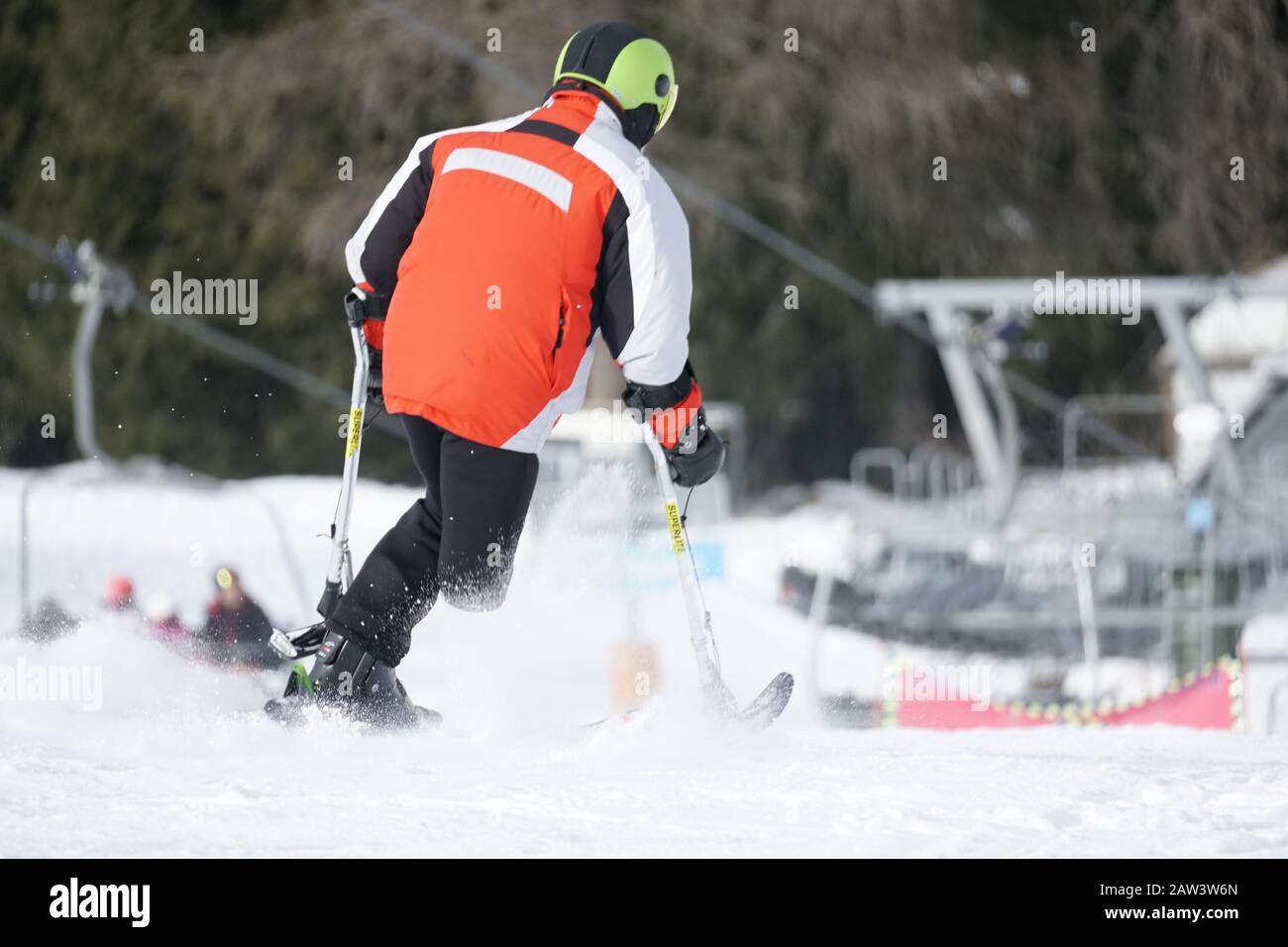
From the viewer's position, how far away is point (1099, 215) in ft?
52.9

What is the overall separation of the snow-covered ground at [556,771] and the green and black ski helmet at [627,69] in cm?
131

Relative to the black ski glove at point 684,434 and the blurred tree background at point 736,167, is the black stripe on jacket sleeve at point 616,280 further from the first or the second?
the blurred tree background at point 736,167

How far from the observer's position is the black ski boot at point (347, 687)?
3.88m

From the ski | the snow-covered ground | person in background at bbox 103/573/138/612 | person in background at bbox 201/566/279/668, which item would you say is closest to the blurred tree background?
person in background at bbox 103/573/138/612

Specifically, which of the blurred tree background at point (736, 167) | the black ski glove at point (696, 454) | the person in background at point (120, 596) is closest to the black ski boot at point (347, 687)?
the black ski glove at point (696, 454)

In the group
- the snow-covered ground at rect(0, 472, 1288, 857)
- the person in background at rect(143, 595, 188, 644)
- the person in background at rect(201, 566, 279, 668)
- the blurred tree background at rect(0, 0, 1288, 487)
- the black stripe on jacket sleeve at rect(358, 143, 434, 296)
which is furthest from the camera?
the blurred tree background at rect(0, 0, 1288, 487)

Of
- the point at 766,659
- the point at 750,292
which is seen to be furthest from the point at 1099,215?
the point at 766,659

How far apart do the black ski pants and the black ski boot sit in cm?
3

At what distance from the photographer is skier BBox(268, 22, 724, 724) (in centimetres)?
374

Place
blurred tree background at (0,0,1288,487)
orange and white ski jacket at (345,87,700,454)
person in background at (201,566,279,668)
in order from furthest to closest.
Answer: blurred tree background at (0,0,1288,487)
person in background at (201,566,279,668)
orange and white ski jacket at (345,87,700,454)

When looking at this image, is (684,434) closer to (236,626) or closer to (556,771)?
(556,771)

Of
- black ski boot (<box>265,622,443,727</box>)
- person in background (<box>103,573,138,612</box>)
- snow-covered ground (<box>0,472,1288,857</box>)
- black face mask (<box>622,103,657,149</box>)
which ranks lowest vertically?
snow-covered ground (<box>0,472,1288,857</box>)

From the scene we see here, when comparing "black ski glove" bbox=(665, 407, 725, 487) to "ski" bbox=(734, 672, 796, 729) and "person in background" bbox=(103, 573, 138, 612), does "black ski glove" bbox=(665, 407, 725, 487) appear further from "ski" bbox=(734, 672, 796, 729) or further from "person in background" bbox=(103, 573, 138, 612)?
"person in background" bbox=(103, 573, 138, 612)
